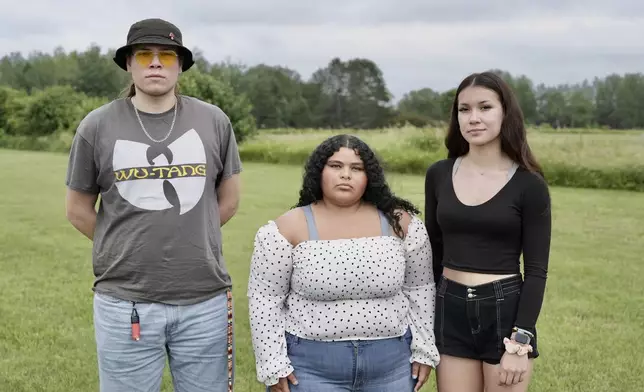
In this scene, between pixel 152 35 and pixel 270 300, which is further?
pixel 152 35

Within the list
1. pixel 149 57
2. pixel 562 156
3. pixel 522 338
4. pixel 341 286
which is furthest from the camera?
pixel 562 156

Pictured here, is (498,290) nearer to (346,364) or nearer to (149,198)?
(346,364)

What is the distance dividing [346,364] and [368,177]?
27.1 inches

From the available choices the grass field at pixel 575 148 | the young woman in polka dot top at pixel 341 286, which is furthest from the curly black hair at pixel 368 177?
the grass field at pixel 575 148

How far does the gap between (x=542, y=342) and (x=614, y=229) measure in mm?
6295

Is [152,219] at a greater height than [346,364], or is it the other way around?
[152,219]

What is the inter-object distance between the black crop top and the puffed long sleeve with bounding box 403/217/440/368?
12cm

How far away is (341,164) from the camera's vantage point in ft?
8.23

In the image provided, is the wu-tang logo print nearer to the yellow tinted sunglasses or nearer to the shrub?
the yellow tinted sunglasses

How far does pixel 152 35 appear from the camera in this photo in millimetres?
2596

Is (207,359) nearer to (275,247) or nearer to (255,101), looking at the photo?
(275,247)

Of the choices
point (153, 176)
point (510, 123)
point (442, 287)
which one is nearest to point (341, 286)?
point (442, 287)

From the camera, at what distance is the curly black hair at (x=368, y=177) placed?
2.53 meters

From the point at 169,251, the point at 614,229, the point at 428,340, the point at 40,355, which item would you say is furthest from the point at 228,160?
the point at 614,229
